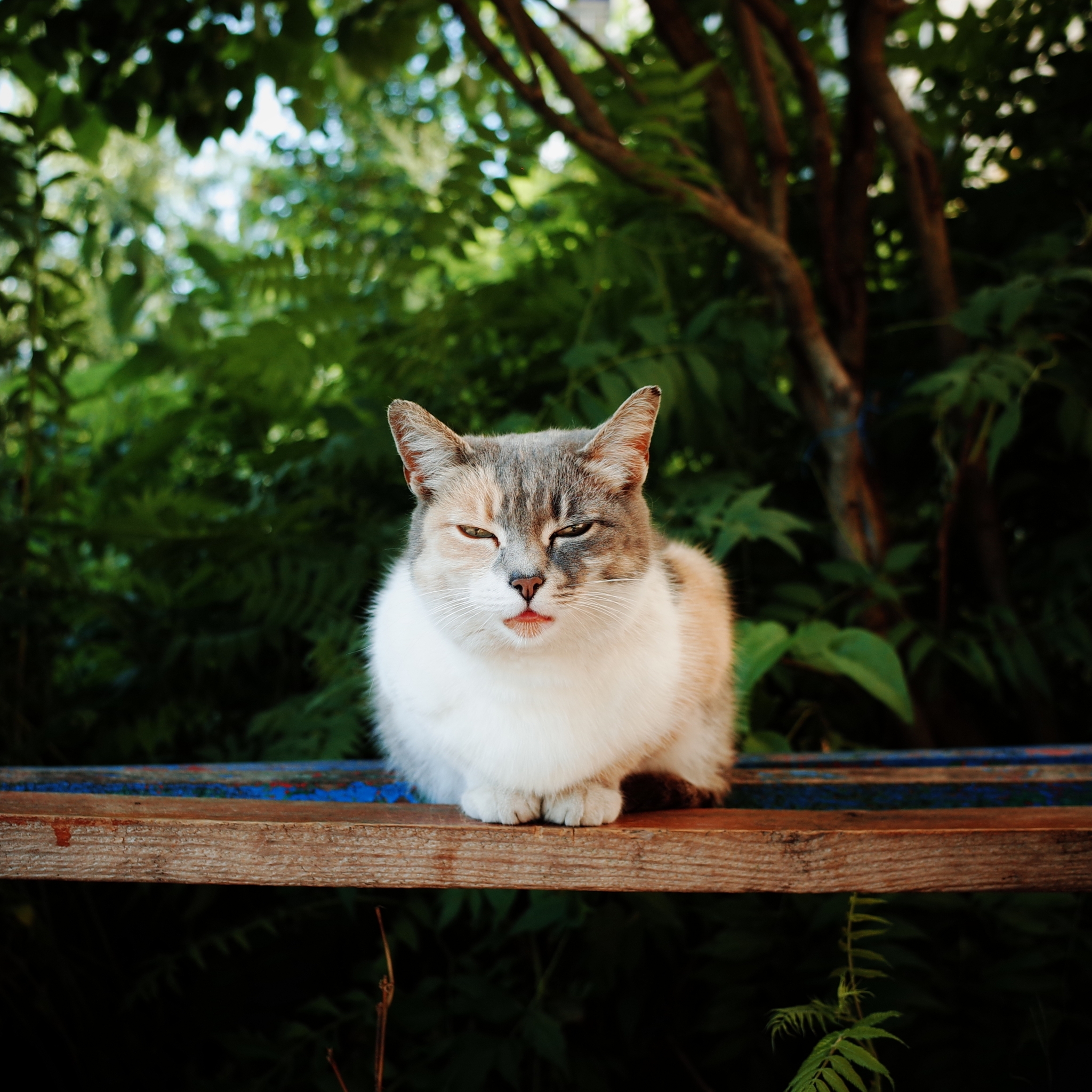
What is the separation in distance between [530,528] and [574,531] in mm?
96

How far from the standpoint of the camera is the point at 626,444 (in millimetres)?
1835

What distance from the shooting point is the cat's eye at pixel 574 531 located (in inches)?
70.2

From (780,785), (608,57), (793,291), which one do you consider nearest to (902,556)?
(793,291)

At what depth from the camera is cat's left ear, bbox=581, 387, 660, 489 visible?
1787 millimetres

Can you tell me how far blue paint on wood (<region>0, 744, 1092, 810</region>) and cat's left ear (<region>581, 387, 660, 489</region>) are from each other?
78 centimetres

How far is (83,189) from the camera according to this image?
132 inches

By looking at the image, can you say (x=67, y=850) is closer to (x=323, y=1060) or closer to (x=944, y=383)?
(x=323, y=1060)

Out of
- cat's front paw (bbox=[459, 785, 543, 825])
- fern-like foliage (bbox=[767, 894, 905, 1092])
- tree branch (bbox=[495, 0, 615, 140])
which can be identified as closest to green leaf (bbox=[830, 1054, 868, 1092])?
fern-like foliage (bbox=[767, 894, 905, 1092])

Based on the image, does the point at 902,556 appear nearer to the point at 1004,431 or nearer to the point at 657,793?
the point at 1004,431

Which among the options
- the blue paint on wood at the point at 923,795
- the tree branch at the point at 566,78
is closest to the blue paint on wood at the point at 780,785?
the blue paint on wood at the point at 923,795

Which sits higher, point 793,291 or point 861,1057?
point 793,291

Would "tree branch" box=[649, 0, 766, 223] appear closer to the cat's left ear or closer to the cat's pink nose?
the cat's left ear

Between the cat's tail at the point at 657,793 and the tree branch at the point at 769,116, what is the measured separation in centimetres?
210

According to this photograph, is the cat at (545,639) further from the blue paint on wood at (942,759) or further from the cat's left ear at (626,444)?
the blue paint on wood at (942,759)
